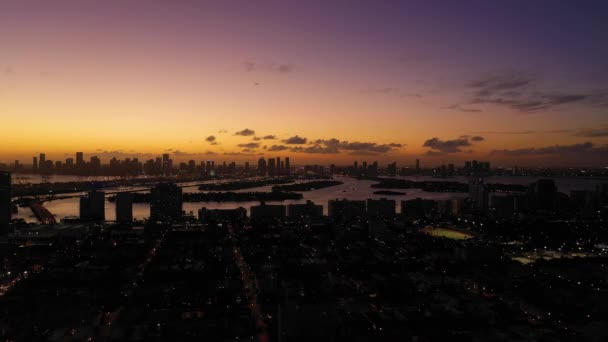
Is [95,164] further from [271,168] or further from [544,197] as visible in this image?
[544,197]

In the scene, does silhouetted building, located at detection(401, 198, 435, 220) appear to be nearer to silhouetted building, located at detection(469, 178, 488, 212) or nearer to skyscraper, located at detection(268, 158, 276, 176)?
silhouetted building, located at detection(469, 178, 488, 212)

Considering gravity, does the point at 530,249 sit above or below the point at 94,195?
below

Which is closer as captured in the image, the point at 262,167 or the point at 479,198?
the point at 479,198

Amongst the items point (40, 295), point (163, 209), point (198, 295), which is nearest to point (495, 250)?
point (198, 295)

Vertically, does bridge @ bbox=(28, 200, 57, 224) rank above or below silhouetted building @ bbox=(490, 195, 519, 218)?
below

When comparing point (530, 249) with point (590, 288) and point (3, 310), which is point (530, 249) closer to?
point (590, 288)

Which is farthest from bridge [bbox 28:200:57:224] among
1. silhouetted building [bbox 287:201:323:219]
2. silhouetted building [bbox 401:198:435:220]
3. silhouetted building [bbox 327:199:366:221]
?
silhouetted building [bbox 401:198:435:220]

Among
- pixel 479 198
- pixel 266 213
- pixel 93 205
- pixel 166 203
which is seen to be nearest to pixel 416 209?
pixel 479 198

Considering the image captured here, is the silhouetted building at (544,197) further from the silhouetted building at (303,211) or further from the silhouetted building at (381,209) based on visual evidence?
the silhouetted building at (303,211)

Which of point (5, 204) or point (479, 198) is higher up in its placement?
point (5, 204)
